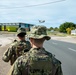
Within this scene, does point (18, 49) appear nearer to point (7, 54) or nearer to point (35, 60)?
point (7, 54)

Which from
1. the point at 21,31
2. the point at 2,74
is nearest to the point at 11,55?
the point at 21,31

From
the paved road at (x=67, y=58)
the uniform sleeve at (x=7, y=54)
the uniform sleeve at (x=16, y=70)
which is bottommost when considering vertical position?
the paved road at (x=67, y=58)

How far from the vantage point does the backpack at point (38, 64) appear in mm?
4512

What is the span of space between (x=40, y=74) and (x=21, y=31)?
300cm

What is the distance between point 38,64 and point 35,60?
7 centimetres

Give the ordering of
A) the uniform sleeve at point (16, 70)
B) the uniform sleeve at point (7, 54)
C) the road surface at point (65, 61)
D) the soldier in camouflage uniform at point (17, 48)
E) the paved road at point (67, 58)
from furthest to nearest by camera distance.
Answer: the paved road at point (67, 58) < the road surface at point (65, 61) < the soldier in camouflage uniform at point (17, 48) < the uniform sleeve at point (7, 54) < the uniform sleeve at point (16, 70)

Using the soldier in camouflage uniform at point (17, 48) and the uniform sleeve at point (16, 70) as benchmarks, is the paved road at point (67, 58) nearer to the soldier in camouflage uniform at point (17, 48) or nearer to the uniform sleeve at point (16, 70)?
the soldier in camouflage uniform at point (17, 48)

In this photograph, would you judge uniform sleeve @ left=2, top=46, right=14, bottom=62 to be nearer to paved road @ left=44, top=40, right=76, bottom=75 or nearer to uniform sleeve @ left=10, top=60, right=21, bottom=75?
uniform sleeve @ left=10, top=60, right=21, bottom=75

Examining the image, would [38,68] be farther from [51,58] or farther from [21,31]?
[21,31]

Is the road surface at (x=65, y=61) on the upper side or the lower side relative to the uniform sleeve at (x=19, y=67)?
lower

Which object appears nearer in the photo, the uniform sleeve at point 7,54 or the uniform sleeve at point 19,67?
the uniform sleeve at point 19,67

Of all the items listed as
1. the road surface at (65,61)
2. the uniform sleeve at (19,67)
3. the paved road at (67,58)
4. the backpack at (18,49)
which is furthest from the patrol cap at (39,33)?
the paved road at (67,58)

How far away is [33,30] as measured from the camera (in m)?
4.54

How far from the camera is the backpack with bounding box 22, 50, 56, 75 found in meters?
4.51
